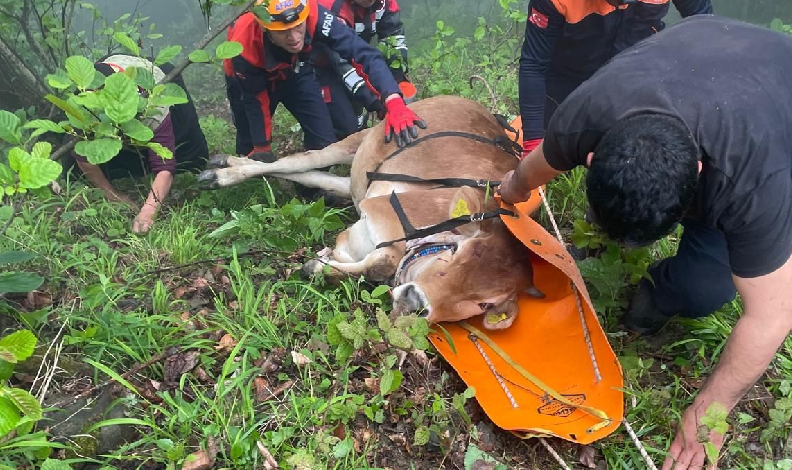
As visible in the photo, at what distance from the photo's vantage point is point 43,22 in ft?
15.9

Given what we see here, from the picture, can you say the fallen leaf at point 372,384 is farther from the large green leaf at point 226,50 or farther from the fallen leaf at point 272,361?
the large green leaf at point 226,50

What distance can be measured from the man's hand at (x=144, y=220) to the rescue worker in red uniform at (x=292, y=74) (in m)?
1.19

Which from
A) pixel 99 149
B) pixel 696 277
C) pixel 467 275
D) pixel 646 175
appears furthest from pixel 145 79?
pixel 696 277

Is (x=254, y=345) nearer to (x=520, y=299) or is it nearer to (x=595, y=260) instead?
(x=520, y=299)

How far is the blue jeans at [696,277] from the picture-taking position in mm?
2938

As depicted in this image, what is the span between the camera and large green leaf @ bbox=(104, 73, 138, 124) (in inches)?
84.2

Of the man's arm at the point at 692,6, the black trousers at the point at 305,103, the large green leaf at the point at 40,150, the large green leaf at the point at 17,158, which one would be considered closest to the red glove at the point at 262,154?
the black trousers at the point at 305,103

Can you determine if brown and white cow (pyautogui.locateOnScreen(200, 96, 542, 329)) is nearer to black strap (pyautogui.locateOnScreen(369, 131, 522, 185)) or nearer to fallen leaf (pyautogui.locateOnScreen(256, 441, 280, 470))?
black strap (pyautogui.locateOnScreen(369, 131, 522, 185))

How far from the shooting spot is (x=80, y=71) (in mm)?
2277

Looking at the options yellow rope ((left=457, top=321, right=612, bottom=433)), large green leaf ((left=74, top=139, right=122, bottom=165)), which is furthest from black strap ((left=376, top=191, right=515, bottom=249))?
large green leaf ((left=74, top=139, right=122, bottom=165))

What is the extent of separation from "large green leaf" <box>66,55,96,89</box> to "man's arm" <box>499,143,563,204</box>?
1933 millimetres

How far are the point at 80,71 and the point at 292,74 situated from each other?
275cm

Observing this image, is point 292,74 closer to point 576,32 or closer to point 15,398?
point 576,32

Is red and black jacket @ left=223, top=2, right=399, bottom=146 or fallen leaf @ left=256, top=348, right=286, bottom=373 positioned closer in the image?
fallen leaf @ left=256, top=348, right=286, bottom=373
